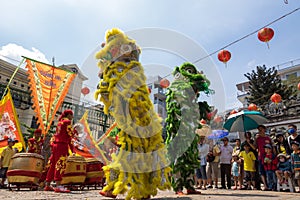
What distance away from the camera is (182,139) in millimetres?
4090

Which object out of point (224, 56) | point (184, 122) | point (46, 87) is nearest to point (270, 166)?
point (184, 122)

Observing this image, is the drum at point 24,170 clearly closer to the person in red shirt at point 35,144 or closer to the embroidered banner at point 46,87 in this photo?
the person in red shirt at point 35,144

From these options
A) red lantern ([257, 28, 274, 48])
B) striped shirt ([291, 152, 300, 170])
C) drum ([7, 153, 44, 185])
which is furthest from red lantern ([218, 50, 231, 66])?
drum ([7, 153, 44, 185])

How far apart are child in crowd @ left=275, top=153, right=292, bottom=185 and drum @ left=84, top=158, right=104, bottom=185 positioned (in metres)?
4.24

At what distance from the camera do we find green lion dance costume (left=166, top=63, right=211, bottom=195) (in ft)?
13.1

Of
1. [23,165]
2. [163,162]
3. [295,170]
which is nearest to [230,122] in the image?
[295,170]

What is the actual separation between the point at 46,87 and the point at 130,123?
5900mm

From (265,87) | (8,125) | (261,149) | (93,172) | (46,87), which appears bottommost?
(93,172)

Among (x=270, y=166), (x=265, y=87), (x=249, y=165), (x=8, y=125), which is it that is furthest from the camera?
(x=265, y=87)

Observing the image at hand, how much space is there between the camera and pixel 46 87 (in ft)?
25.5

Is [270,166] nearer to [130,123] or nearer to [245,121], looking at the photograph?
[245,121]

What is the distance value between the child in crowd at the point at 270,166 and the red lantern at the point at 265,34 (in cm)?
322

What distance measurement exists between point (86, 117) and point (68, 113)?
19.3 ft

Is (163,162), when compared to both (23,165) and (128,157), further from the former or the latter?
(23,165)
